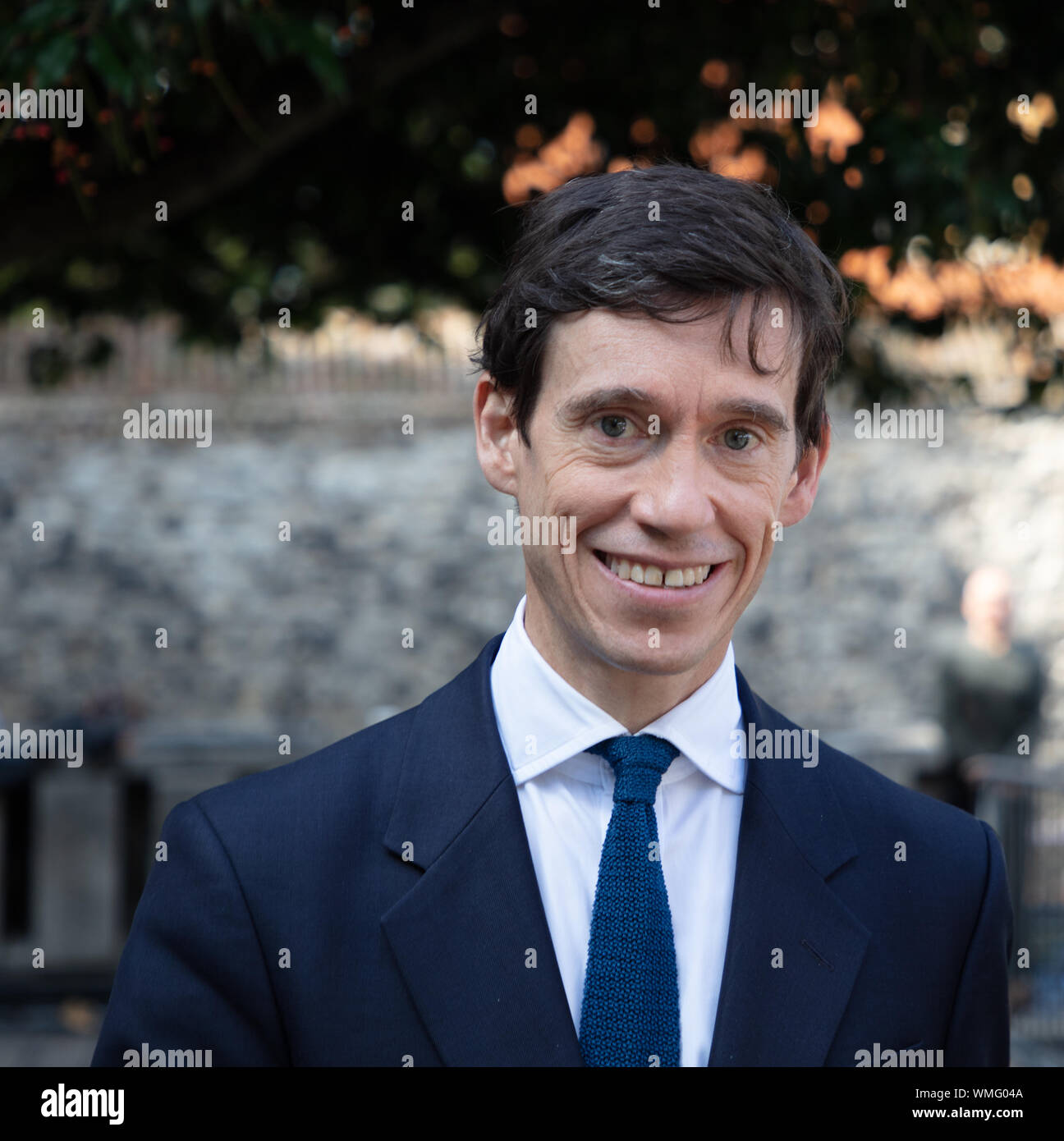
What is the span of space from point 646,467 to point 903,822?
72 cm

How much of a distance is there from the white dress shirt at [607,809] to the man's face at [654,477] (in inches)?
3.8

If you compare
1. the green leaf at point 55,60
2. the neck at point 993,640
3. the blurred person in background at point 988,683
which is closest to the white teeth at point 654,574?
the green leaf at point 55,60

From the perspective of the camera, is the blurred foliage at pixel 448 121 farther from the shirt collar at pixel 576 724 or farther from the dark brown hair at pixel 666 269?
the shirt collar at pixel 576 724

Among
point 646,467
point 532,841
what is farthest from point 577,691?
point 646,467

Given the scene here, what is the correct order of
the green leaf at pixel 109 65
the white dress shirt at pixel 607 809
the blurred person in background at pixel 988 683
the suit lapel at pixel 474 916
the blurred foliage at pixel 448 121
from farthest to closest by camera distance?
the blurred person in background at pixel 988 683 < the blurred foliage at pixel 448 121 < the green leaf at pixel 109 65 < the white dress shirt at pixel 607 809 < the suit lapel at pixel 474 916

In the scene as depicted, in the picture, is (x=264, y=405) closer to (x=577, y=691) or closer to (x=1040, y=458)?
(x=1040, y=458)

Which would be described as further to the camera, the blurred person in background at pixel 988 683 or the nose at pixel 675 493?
the blurred person in background at pixel 988 683

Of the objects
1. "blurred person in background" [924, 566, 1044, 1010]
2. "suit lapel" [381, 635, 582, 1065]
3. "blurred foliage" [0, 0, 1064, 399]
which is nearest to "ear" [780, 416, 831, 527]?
"suit lapel" [381, 635, 582, 1065]

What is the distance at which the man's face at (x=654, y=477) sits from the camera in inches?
70.2

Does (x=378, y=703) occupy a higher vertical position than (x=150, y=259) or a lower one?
lower

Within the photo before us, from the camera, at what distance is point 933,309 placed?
5.64m

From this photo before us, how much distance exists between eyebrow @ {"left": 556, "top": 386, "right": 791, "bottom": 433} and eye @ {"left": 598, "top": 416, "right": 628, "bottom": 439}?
22 mm

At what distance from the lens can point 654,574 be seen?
1.83 meters

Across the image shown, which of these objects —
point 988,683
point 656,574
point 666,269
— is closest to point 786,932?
point 656,574
